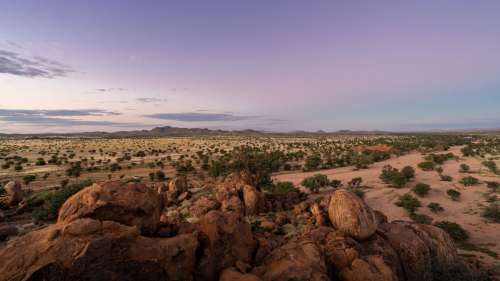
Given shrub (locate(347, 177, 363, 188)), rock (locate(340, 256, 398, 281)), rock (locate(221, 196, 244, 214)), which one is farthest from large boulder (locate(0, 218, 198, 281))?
shrub (locate(347, 177, 363, 188))

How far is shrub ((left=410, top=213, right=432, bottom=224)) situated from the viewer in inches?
730

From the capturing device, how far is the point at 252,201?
19.0 metres

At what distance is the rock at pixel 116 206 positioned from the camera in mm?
7689

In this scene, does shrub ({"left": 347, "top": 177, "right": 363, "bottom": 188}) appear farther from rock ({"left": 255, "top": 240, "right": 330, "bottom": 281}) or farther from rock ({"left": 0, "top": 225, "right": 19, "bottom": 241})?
rock ({"left": 0, "top": 225, "right": 19, "bottom": 241})

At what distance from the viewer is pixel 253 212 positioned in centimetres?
1891

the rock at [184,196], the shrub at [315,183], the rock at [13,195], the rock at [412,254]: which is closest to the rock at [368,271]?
the rock at [412,254]

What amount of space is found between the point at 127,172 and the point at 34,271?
33296 mm

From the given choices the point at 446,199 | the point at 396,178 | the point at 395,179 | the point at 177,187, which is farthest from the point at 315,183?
the point at 177,187

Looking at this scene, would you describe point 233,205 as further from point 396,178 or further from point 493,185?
point 493,185

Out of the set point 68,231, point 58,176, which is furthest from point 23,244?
point 58,176

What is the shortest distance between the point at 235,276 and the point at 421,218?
1780cm

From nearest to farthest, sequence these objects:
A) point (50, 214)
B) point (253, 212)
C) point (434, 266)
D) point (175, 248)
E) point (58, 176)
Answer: point (175, 248) < point (434, 266) < point (50, 214) < point (253, 212) < point (58, 176)

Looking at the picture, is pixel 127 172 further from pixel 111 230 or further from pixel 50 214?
pixel 111 230

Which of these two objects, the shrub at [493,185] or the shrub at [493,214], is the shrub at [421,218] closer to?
the shrub at [493,214]
